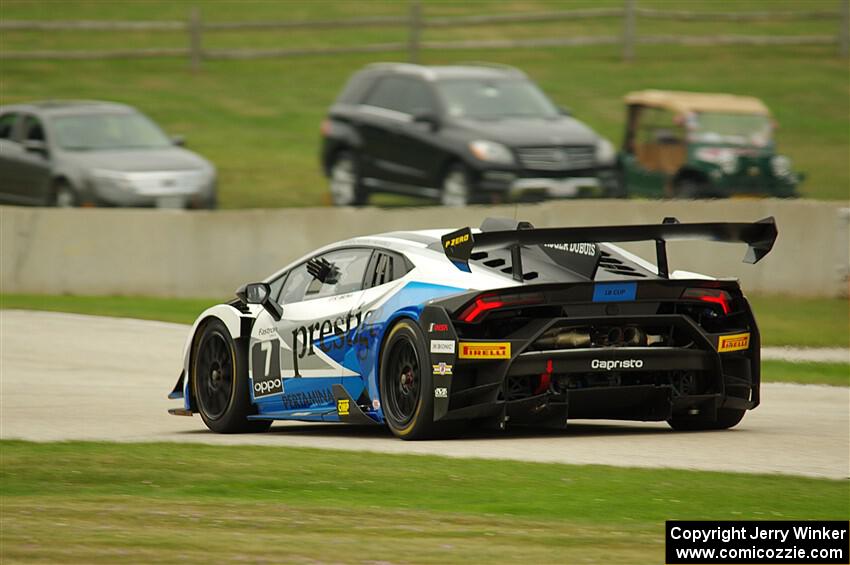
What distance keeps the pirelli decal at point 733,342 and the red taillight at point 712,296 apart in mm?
170

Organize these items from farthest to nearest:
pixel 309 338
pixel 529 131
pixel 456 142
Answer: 1. pixel 529 131
2. pixel 456 142
3. pixel 309 338

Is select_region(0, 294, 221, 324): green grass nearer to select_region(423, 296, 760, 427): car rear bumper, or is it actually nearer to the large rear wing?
select_region(423, 296, 760, 427): car rear bumper

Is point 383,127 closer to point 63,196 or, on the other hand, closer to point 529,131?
point 529,131

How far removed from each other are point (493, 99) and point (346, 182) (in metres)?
2.54

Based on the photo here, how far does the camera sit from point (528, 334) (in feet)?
33.5

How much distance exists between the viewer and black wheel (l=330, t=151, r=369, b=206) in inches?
1029

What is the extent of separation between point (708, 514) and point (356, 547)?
5.63ft

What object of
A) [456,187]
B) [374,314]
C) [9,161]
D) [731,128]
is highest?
[731,128]

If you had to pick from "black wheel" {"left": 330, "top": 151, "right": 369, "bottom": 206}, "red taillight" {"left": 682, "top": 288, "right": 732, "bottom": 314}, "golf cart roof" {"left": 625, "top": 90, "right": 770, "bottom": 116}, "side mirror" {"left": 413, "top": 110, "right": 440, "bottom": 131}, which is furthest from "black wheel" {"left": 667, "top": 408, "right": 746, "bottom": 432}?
"golf cart roof" {"left": 625, "top": 90, "right": 770, "bottom": 116}

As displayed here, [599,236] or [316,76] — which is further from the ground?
[316,76]

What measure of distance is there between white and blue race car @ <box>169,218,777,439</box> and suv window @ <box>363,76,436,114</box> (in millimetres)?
14011

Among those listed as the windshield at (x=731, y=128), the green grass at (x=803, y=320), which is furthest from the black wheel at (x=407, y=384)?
the windshield at (x=731, y=128)

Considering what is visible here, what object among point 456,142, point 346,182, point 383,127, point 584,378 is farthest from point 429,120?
point 584,378

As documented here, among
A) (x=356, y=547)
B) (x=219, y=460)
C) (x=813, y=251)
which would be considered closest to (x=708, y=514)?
(x=356, y=547)
